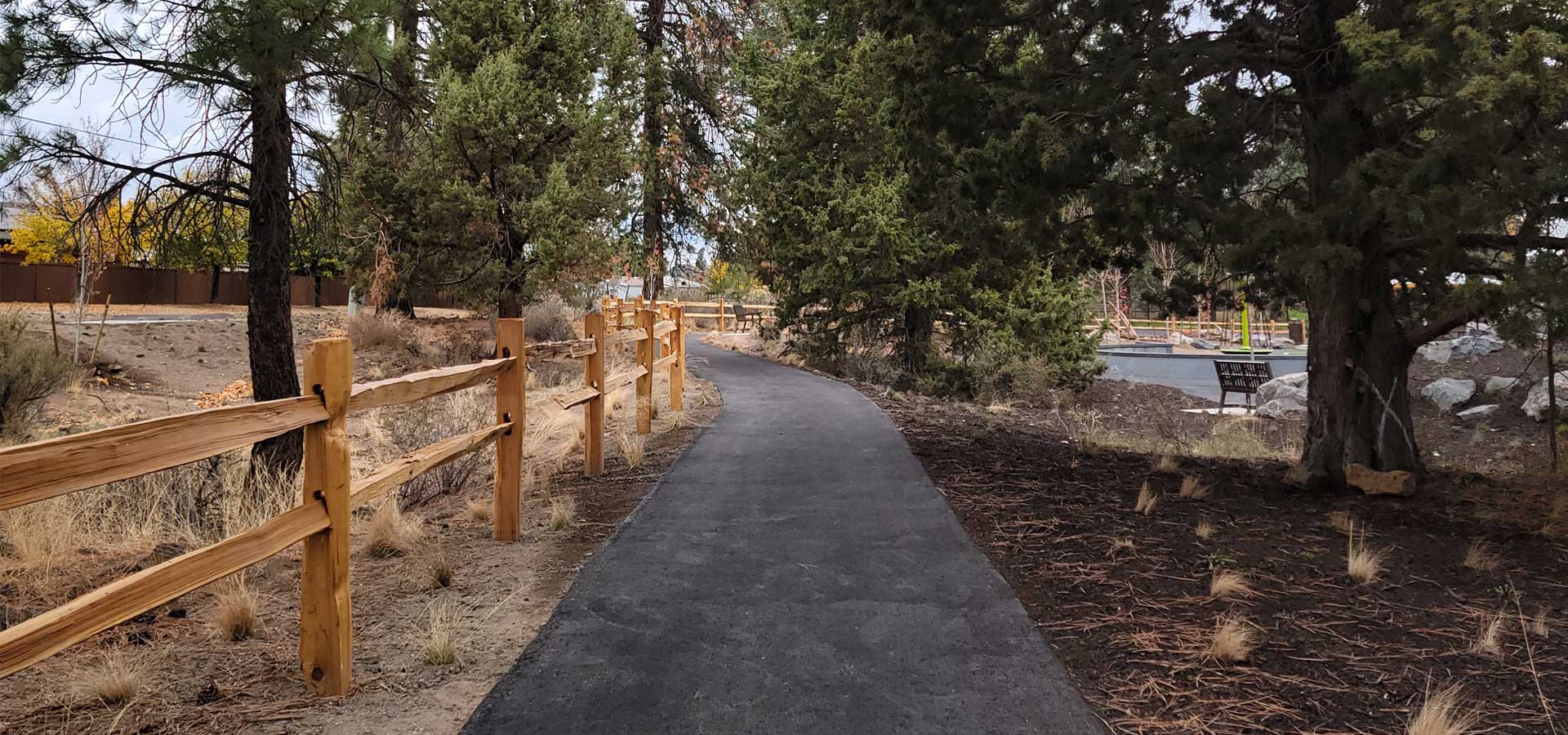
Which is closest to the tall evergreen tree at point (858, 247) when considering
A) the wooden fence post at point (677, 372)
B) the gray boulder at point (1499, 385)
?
the wooden fence post at point (677, 372)

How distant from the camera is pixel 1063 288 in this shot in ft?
53.6

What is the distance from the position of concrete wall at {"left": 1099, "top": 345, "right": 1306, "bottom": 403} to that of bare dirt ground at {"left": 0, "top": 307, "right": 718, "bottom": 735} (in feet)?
48.7

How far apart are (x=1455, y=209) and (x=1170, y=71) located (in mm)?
2081

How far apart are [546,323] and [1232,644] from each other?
1779 centimetres

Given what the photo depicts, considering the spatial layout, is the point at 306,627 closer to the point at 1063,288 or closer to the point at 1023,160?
the point at 1023,160

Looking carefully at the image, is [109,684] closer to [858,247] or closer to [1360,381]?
[1360,381]

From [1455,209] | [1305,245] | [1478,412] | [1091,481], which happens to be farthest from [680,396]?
[1478,412]

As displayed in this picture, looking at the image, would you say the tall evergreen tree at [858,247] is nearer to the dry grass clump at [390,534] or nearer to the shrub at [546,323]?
the shrub at [546,323]

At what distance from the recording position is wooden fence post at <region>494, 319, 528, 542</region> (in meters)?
5.31

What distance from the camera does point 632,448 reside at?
8039mm

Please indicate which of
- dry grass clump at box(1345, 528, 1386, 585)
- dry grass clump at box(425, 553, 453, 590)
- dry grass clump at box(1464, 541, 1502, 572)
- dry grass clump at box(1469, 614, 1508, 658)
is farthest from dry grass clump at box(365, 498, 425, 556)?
dry grass clump at box(1464, 541, 1502, 572)

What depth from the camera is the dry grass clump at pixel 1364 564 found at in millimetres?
4477

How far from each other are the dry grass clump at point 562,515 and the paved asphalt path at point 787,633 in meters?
0.42

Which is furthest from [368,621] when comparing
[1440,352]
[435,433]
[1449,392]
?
[1440,352]
